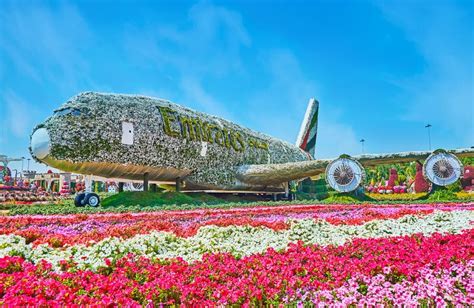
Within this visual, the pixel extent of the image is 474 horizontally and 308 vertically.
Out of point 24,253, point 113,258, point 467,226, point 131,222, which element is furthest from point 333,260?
point 131,222

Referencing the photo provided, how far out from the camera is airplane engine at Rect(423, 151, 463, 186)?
63.3 ft

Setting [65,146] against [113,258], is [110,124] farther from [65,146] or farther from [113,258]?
[113,258]

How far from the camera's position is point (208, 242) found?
18.1 feet

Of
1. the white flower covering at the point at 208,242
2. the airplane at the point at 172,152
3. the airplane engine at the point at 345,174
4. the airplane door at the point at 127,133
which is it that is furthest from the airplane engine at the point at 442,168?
the airplane door at the point at 127,133

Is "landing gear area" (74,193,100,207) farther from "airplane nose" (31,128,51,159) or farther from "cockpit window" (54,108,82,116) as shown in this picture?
"cockpit window" (54,108,82,116)

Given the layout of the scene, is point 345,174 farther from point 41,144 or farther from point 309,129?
point 309,129

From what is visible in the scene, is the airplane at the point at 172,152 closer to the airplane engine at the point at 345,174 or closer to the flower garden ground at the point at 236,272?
→ the airplane engine at the point at 345,174

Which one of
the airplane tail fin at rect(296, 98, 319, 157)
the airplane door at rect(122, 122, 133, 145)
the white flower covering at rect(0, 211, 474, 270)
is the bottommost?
the white flower covering at rect(0, 211, 474, 270)

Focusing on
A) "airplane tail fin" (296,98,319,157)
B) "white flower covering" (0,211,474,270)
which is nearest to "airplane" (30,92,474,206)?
"airplane tail fin" (296,98,319,157)

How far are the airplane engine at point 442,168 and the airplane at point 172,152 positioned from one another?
0.15ft

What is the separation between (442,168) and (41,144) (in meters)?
18.2

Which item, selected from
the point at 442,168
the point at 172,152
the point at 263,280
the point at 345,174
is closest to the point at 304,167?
the point at 345,174

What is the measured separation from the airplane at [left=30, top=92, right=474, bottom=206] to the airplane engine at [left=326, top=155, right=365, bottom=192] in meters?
0.05

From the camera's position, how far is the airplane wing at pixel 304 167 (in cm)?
2025
